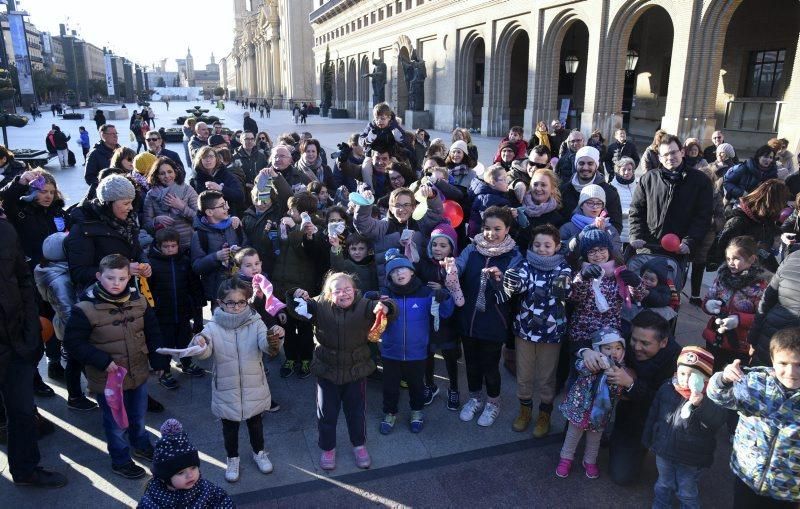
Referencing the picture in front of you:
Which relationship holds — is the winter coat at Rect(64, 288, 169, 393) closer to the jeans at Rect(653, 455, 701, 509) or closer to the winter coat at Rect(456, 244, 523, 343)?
the winter coat at Rect(456, 244, 523, 343)

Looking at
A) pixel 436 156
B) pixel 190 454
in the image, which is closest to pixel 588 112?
pixel 436 156

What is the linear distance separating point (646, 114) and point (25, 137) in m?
31.7

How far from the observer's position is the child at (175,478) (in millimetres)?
2416

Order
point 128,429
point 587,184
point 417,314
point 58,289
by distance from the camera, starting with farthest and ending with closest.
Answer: point 587,184 → point 58,289 → point 417,314 → point 128,429

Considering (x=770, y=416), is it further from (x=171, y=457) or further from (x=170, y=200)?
(x=170, y=200)

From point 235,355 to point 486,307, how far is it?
192cm

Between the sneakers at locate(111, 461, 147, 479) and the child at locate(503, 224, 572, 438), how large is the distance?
2897mm

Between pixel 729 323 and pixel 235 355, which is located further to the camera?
pixel 729 323

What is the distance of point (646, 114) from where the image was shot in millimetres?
22203

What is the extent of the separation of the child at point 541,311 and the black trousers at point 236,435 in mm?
2049

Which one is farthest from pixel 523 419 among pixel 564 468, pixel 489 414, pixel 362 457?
pixel 362 457

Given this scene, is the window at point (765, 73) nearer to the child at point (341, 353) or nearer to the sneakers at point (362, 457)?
the child at point (341, 353)

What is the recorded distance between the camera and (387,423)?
13.8 feet

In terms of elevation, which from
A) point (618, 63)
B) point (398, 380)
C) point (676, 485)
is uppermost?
point (618, 63)
